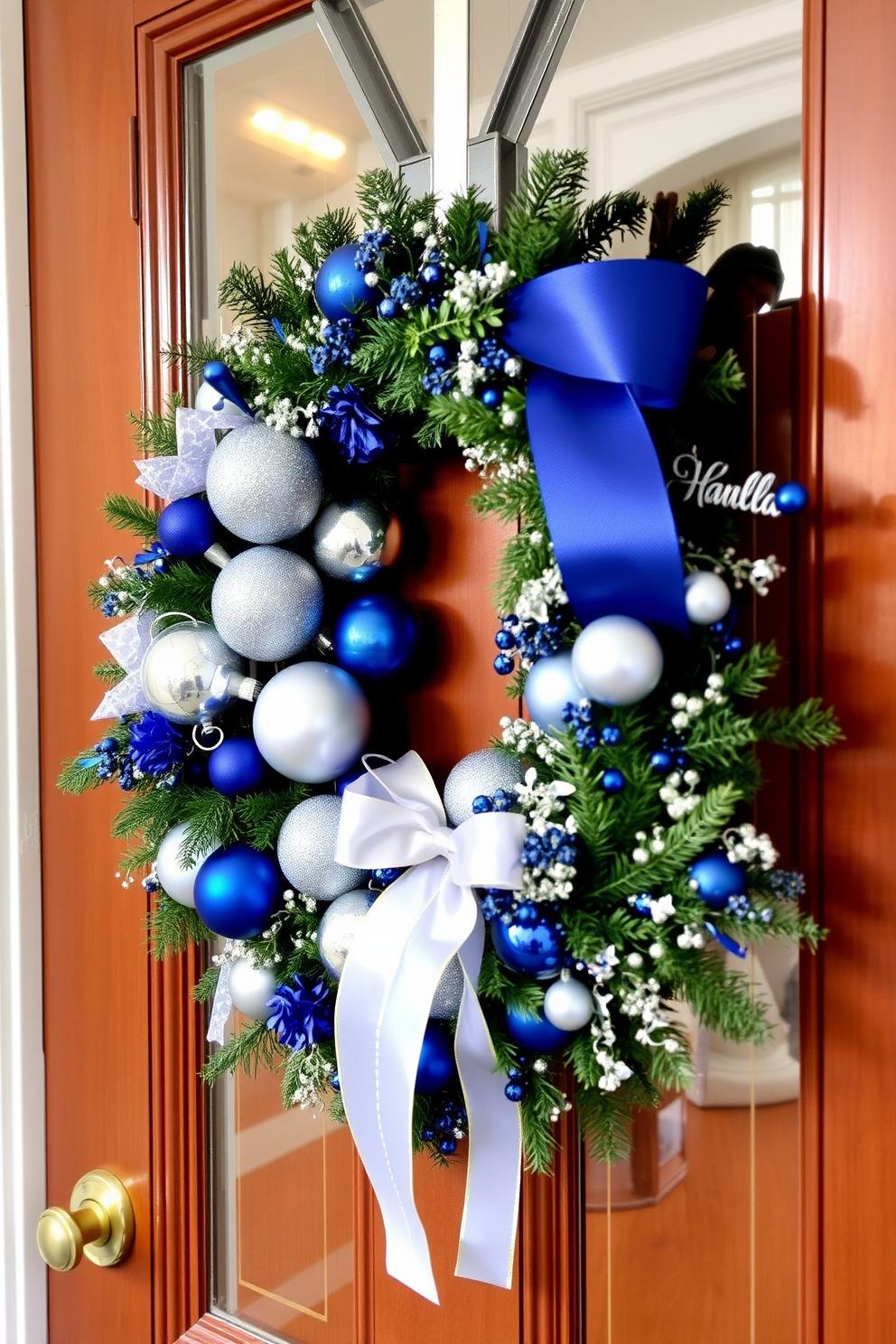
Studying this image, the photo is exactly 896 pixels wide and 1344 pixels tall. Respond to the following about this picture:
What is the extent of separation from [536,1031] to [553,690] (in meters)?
0.20

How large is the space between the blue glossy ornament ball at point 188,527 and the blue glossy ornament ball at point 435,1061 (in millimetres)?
375

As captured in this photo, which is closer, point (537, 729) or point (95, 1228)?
point (537, 729)

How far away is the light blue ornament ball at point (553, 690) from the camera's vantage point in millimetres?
566

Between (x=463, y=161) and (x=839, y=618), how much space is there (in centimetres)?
41

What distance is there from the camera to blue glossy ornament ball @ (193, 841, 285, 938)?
2.22 ft

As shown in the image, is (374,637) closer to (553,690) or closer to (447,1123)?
(553,690)

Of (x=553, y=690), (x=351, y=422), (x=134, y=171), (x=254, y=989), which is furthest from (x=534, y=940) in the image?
(x=134, y=171)

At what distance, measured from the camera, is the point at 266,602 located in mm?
664

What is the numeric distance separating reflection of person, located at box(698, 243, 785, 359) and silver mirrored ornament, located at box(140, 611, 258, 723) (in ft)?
1.26

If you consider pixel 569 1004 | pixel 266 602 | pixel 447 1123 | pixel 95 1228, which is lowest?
pixel 95 1228

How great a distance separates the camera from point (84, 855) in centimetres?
99

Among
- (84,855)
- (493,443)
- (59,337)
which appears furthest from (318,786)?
(59,337)

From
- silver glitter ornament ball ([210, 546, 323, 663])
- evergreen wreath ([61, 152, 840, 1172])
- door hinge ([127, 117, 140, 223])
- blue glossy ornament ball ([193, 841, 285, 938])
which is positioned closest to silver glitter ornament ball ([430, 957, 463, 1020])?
evergreen wreath ([61, 152, 840, 1172])

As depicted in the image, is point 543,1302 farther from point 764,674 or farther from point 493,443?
point 493,443
